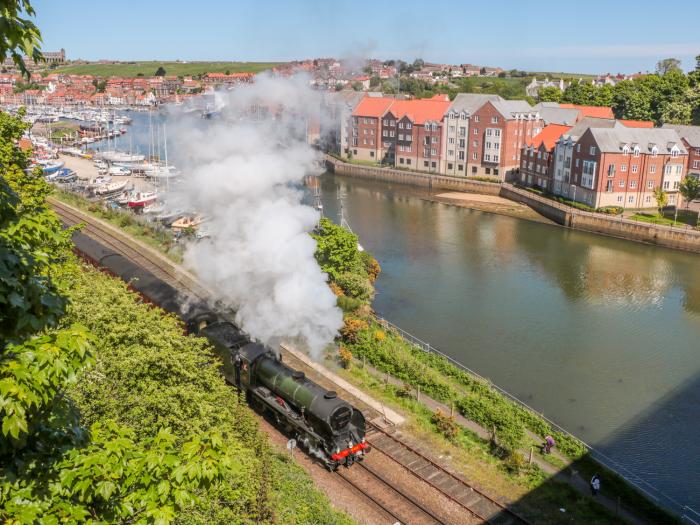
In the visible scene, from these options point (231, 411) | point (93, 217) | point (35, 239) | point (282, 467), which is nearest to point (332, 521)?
point (282, 467)

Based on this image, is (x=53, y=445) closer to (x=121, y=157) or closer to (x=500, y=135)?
(x=500, y=135)

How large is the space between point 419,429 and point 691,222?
4472 cm

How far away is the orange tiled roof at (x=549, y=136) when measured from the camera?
70.0 meters

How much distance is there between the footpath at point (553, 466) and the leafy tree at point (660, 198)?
43.4 meters

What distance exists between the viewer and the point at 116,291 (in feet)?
60.9

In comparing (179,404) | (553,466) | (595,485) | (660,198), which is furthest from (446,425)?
(660,198)

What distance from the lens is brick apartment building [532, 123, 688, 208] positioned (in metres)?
59.2

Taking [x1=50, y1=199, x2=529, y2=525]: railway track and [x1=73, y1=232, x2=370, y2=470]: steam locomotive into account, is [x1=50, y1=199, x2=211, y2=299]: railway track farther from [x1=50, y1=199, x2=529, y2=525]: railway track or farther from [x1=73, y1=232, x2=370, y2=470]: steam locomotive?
[x1=50, y1=199, x2=529, y2=525]: railway track

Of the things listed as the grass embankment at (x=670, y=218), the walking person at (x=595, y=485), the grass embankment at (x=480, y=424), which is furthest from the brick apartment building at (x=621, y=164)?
the walking person at (x=595, y=485)

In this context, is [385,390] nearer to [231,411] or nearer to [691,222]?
[231,411]

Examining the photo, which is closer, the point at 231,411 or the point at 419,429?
the point at 231,411

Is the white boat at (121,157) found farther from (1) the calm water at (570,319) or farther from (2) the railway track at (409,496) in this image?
(2) the railway track at (409,496)

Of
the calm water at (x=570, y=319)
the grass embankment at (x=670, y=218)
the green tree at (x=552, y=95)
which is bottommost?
the calm water at (x=570, y=319)

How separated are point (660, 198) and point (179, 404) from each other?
54859 mm
